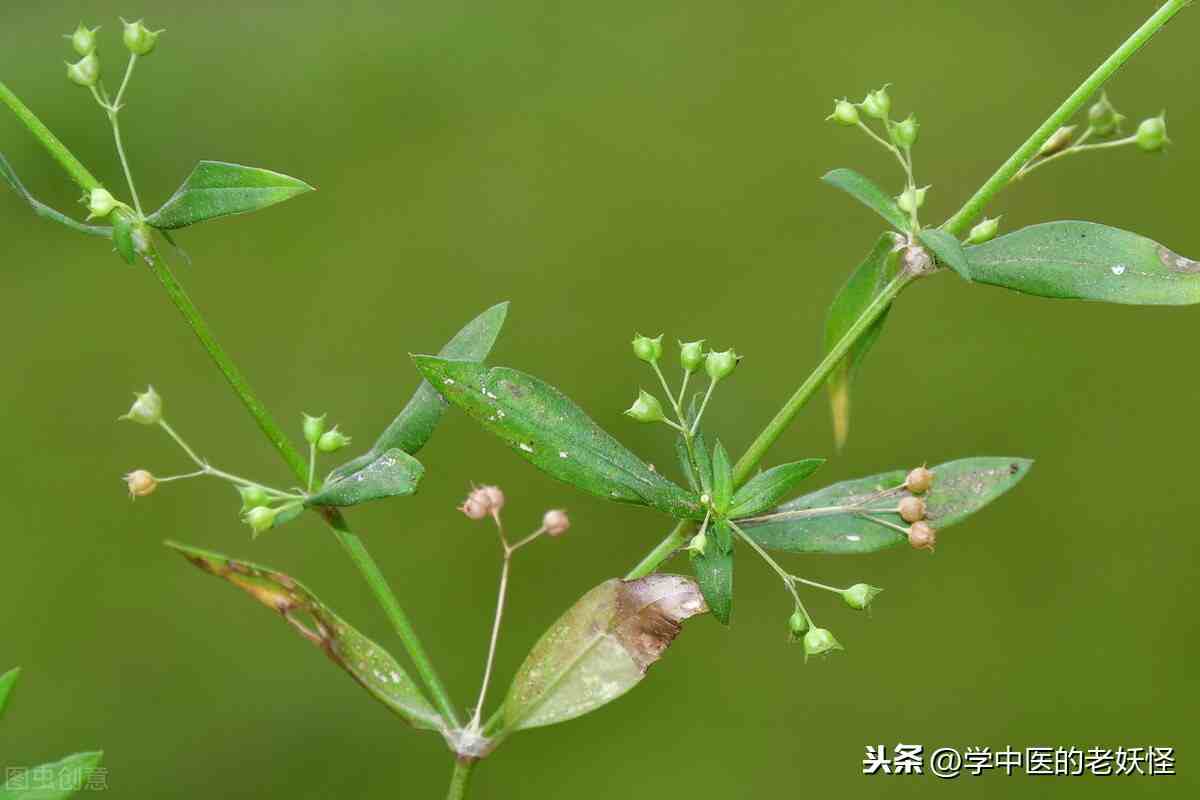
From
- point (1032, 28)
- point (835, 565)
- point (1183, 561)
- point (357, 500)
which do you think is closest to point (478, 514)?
point (357, 500)

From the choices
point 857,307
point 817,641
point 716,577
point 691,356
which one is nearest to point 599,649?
point 716,577

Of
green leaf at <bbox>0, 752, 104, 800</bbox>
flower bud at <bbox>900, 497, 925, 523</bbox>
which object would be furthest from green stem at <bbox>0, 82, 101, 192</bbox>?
flower bud at <bbox>900, 497, 925, 523</bbox>

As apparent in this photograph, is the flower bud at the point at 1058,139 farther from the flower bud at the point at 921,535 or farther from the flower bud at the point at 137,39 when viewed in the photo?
the flower bud at the point at 137,39

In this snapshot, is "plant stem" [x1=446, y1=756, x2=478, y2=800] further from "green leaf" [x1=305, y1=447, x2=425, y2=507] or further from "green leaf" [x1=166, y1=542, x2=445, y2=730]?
"green leaf" [x1=305, y1=447, x2=425, y2=507]

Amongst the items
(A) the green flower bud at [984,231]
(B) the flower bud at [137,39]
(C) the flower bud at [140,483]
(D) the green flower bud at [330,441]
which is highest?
(B) the flower bud at [137,39]

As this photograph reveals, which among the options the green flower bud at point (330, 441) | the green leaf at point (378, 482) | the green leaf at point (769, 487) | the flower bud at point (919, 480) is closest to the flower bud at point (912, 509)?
the flower bud at point (919, 480)

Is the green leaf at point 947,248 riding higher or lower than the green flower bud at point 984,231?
lower

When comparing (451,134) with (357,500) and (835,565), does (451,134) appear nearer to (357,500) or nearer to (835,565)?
(835,565)

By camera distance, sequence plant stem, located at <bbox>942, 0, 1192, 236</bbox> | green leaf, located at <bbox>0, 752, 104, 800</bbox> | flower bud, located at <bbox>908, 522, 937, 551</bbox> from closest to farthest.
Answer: green leaf, located at <bbox>0, 752, 104, 800</bbox>, plant stem, located at <bbox>942, 0, 1192, 236</bbox>, flower bud, located at <bbox>908, 522, 937, 551</bbox>
